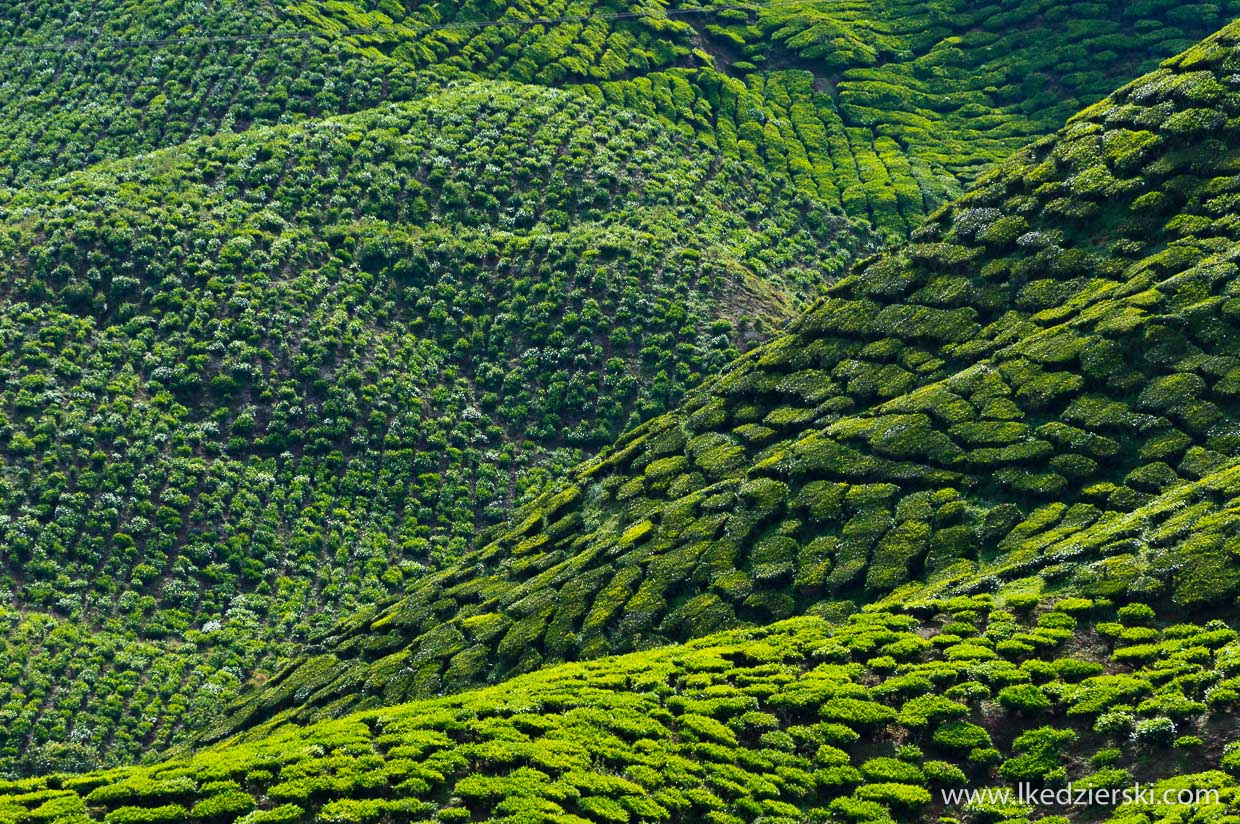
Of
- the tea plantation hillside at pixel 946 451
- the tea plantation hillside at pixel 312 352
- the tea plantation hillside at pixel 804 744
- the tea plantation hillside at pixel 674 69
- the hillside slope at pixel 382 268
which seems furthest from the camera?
the tea plantation hillside at pixel 674 69

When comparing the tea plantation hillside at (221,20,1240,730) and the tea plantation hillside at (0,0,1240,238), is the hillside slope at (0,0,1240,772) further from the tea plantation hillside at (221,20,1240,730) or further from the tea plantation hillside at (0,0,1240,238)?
the tea plantation hillside at (221,20,1240,730)

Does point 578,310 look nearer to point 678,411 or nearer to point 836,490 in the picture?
point 678,411

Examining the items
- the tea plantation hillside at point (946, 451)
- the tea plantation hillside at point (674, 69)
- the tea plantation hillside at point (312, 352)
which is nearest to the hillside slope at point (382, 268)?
the tea plantation hillside at point (312, 352)

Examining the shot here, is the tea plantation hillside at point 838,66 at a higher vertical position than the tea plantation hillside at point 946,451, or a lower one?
higher

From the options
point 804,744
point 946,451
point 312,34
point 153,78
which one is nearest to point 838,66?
point 312,34

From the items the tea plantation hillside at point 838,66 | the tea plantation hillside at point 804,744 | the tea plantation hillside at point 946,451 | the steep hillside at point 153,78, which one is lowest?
the tea plantation hillside at point 804,744

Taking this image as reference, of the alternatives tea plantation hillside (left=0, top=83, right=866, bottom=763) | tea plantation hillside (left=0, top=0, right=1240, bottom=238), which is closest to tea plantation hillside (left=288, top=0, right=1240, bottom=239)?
tea plantation hillside (left=0, top=0, right=1240, bottom=238)

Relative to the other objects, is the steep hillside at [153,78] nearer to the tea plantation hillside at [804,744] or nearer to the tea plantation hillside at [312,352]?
the tea plantation hillside at [312,352]
